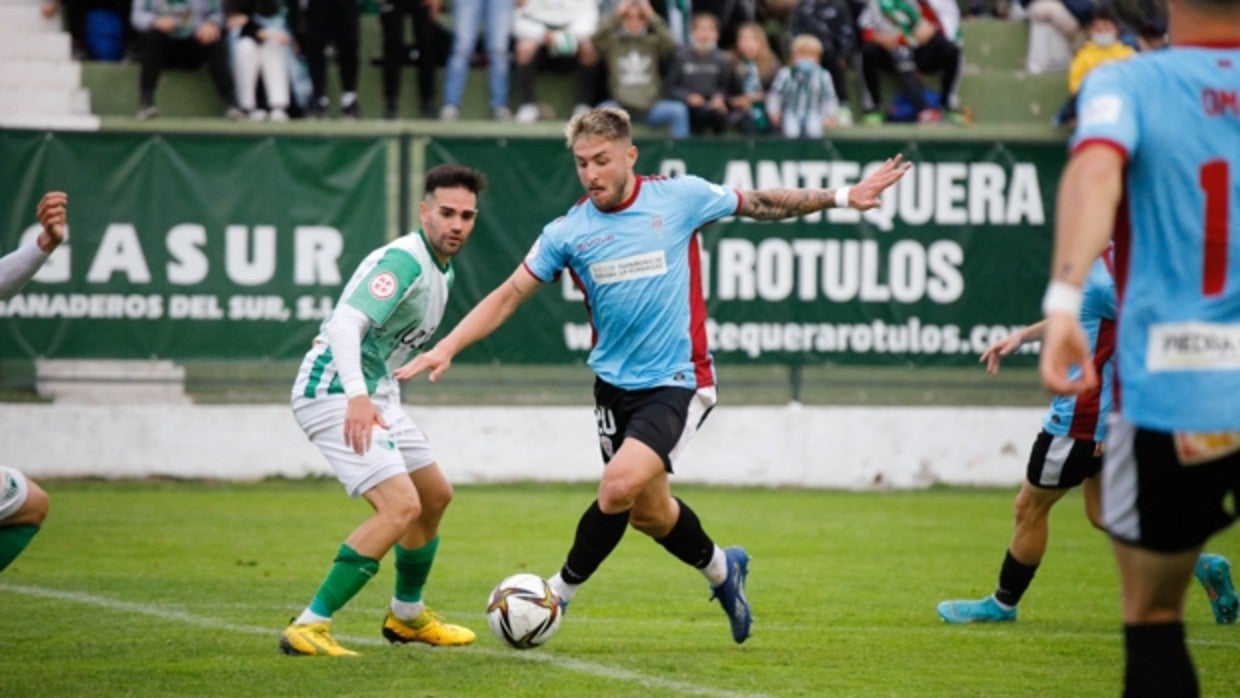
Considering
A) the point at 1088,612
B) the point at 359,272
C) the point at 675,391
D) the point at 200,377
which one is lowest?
the point at 200,377

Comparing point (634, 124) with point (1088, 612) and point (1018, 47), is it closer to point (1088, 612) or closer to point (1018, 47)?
point (1018, 47)

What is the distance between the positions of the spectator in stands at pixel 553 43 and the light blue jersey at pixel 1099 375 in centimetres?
1083

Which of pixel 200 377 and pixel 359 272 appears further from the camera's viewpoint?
pixel 200 377

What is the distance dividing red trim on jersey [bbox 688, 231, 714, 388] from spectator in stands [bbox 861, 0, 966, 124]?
38.3 ft

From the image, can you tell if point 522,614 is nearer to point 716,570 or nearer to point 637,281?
point 716,570

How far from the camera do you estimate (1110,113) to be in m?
4.44

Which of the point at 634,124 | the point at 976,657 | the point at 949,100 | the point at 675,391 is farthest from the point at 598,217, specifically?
the point at 949,100

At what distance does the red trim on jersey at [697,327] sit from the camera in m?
8.34

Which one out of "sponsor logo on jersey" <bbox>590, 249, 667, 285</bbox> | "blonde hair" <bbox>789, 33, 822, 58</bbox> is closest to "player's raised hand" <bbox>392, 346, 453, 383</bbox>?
"sponsor logo on jersey" <bbox>590, 249, 667, 285</bbox>

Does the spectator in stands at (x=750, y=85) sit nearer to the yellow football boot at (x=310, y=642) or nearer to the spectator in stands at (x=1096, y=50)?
the spectator in stands at (x=1096, y=50)

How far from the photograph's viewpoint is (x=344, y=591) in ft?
25.7

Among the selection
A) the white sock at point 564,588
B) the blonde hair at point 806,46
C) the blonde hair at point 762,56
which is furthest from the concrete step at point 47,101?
the white sock at point 564,588

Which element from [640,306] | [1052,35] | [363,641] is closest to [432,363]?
[640,306]

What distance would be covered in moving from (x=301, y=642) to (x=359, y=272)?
1670 millimetres
